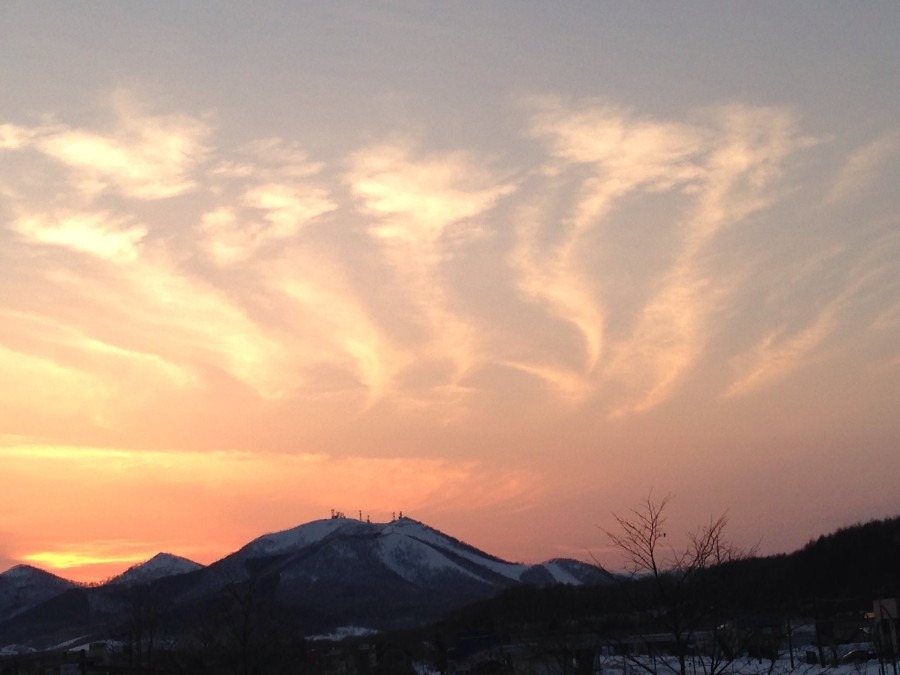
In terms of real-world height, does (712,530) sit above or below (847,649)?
above

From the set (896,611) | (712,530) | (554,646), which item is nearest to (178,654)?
(554,646)

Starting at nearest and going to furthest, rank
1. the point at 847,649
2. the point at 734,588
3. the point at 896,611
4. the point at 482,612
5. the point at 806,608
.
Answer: the point at 734,588 < the point at 896,611 < the point at 847,649 < the point at 806,608 < the point at 482,612

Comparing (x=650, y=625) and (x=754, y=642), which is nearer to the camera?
(x=650, y=625)

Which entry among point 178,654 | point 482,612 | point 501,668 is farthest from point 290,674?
point 482,612

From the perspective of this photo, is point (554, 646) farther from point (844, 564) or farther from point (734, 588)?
point (844, 564)

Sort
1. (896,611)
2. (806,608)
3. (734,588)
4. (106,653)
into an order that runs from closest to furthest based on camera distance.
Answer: (734,588)
(896,611)
(806,608)
(106,653)

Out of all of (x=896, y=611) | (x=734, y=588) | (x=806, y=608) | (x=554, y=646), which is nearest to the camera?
(x=734, y=588)

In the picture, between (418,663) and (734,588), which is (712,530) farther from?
(418,663)

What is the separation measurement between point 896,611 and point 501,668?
55.9 feet

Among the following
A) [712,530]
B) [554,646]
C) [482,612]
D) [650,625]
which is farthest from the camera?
[482,612]

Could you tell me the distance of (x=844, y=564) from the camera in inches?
3307

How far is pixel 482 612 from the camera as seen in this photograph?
116188 mm

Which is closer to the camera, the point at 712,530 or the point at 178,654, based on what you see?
the point at 712,530

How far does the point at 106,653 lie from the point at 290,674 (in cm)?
3493
